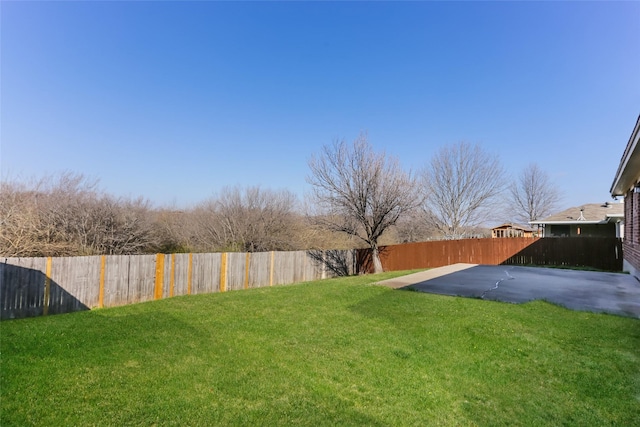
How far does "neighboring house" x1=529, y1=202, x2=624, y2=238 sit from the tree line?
30.9ft

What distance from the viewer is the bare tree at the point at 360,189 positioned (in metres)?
14.3

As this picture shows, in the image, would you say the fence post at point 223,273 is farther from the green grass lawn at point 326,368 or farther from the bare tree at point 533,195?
the bare tree at point 533,195

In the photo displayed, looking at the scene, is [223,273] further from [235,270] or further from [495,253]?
[495,253]

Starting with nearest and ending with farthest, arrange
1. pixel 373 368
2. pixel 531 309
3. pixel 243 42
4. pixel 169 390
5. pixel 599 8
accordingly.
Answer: pixel 169 390
pixel 373 368
pixel 531 309
pixel 599 8
pixel 243 42

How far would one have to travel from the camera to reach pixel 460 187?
90.5 feet

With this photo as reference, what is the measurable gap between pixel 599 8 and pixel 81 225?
16886 mm

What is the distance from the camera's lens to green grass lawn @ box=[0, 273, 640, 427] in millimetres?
2789

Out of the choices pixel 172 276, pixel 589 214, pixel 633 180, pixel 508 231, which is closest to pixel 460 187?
pixel 589 214

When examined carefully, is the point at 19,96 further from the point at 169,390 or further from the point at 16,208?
the point at 169,390

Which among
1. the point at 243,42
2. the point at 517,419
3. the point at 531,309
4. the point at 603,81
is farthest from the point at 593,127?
the point at 517,419

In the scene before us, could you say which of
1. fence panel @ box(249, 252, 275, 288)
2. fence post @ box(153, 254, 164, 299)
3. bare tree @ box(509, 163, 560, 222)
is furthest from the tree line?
bare tree @ box(509, 163, 560, 222)

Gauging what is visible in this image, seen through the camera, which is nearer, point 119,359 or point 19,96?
point 119,359

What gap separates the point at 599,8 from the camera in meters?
8.54

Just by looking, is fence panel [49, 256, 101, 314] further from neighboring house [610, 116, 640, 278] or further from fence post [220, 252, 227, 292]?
neighboring house [610, 116, 640, 278]
